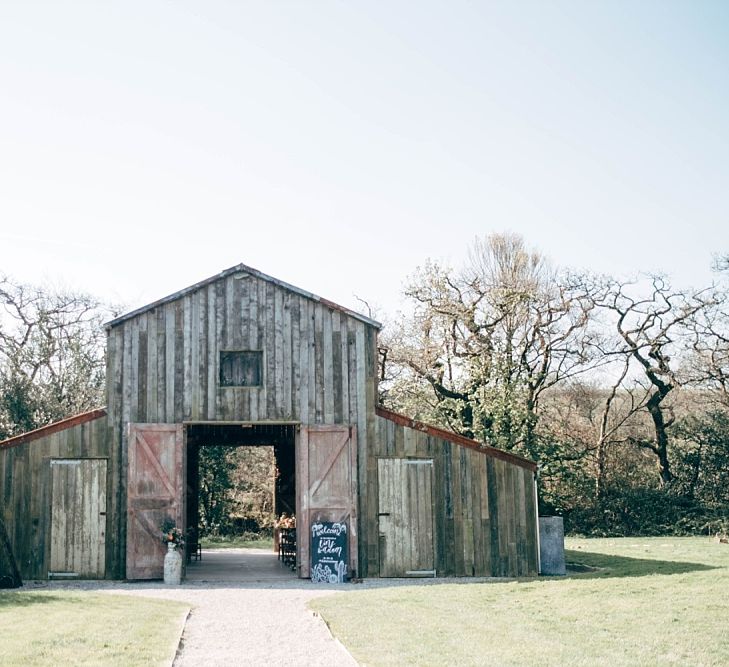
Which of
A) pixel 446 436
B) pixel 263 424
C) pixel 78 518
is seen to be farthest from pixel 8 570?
pixel 446 436

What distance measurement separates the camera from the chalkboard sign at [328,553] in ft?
62.9

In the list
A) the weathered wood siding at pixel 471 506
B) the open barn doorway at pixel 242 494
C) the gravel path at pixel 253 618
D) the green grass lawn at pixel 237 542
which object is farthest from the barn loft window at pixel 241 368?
the green grass lawn at pixel 237 542

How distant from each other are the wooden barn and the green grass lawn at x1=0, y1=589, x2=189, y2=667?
323cm

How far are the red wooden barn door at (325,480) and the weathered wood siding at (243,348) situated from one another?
235 millimetres

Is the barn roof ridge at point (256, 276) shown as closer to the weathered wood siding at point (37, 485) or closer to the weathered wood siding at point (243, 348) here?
the weathered wood siding at point (243, 348)

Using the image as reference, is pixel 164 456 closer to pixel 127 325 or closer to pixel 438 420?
pixel 127 325

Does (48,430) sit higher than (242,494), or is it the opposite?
(48,430)

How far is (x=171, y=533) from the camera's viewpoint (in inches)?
742

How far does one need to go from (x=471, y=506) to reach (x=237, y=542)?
16334 millimetres

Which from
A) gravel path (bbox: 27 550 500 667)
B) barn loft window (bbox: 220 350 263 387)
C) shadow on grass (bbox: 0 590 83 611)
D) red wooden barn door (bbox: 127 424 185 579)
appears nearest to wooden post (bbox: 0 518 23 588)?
gravel path (bbox: 27 550 500 667)

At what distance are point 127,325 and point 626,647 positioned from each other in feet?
40.7

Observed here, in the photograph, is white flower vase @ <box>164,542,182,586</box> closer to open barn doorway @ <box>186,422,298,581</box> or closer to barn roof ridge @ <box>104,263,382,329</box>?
open barn doorway @ <box>186,422,298,581</box>

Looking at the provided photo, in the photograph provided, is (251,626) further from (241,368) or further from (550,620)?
(241,368)

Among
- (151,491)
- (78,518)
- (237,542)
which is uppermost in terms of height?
(151,491)
